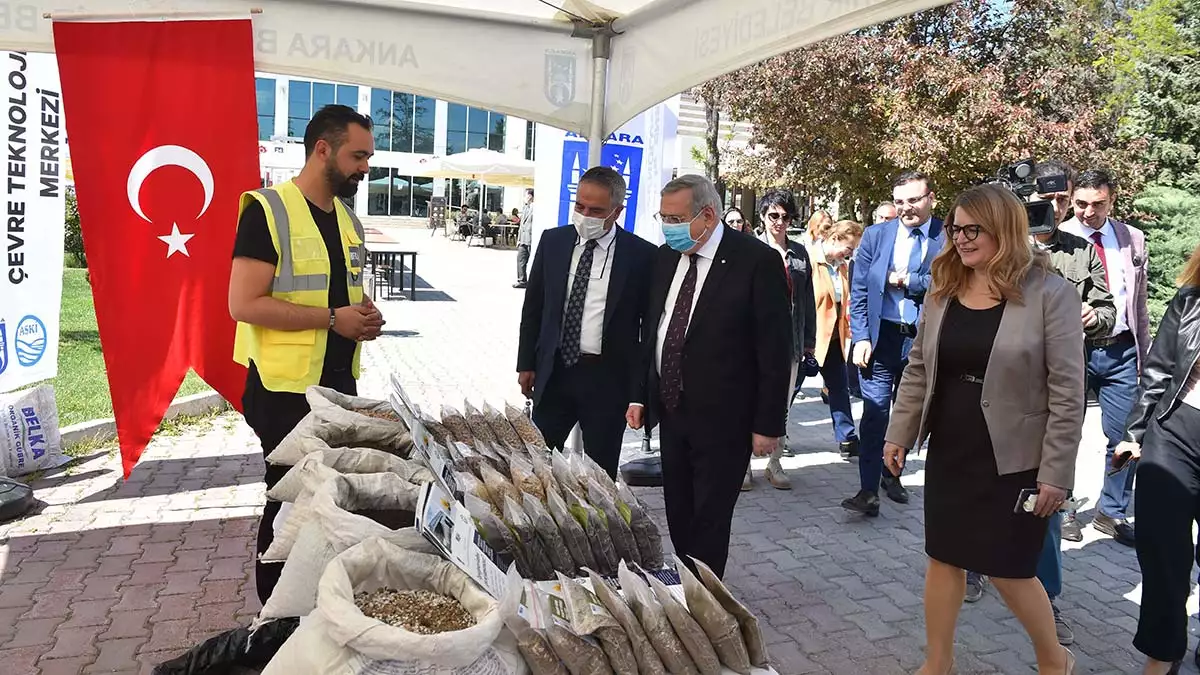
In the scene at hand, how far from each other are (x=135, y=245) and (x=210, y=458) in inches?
93.6

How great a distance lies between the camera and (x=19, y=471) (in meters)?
5.31

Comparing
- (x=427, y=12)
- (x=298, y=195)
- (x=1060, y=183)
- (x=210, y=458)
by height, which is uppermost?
(x=427, y=12)

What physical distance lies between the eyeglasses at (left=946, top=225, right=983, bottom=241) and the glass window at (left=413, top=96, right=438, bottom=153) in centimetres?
4485

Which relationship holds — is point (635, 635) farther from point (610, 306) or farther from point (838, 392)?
point (838, 392)

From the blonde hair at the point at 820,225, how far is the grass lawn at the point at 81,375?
562 cm

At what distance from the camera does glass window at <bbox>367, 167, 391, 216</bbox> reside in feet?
151

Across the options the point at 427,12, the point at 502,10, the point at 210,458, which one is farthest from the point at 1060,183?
the point at 210,458

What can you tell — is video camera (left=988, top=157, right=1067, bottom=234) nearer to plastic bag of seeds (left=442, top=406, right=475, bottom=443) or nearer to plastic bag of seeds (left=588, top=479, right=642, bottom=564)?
plastic bag of seeds (left=588, top=479, right=642, bottom=564)

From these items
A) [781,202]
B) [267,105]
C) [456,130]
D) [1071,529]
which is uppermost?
[267,105]

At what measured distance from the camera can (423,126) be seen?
1807 inches

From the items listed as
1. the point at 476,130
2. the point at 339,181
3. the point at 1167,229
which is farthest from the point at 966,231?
the point at 476,130

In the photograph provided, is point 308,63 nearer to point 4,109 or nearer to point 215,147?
point 215,147

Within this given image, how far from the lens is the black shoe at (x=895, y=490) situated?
5816 mm

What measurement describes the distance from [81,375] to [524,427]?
6.74 metres
